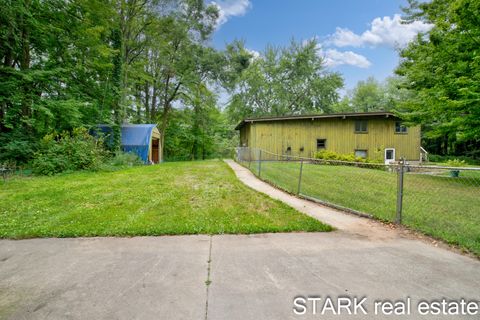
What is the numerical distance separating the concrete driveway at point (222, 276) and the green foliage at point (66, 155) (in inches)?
313

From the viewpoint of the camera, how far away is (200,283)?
7.89ft

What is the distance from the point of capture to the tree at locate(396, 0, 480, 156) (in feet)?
24.3

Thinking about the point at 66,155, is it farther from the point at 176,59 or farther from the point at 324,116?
the point at 324,116

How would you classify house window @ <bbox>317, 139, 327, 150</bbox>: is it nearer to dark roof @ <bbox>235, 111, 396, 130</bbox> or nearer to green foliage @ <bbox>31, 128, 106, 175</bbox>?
dark roof @ <bbox>235, 111, 396, 130</bbox>

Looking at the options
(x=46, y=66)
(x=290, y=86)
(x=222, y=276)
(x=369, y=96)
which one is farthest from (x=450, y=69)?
(x=369, y=96)

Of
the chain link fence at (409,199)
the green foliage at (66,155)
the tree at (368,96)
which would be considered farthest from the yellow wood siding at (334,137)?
the tree at (368,96)

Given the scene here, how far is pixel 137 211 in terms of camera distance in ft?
16.0

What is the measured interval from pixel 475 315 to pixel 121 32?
19416 millimetres

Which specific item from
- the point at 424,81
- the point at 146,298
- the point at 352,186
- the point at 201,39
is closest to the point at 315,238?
the point at 146,298

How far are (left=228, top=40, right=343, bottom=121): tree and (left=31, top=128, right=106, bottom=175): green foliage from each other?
2321 centimetres

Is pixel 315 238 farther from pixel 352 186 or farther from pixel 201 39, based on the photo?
pixel 201 39

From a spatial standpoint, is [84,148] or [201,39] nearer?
[84,148]

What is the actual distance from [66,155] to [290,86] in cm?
2937

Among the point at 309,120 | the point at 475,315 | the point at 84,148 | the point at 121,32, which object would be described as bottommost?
the point at 475,315
